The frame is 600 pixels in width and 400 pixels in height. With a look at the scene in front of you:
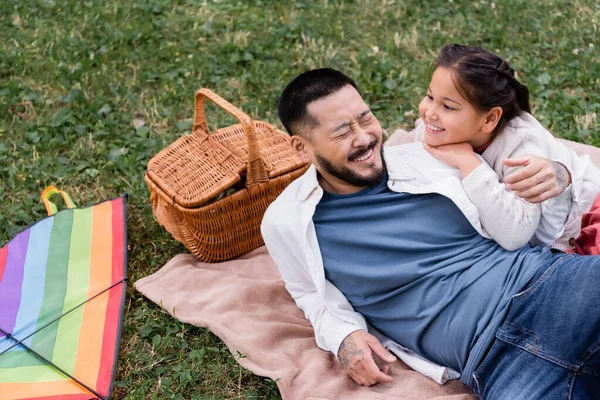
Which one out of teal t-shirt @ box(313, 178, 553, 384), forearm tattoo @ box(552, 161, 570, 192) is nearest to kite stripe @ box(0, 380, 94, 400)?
teal t-shirt @ box(313, 178, 553, 384)

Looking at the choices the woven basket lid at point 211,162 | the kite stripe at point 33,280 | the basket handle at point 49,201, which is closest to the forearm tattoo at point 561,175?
the woven basket lid at point 211,162

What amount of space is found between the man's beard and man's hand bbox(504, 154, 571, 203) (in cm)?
60


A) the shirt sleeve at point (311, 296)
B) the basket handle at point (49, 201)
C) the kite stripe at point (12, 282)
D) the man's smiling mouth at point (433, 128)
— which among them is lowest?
the kite stripe at point (12, 282)

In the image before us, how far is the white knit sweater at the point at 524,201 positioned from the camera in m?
3.29

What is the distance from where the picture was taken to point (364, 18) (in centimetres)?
690

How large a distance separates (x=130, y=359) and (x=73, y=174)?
1.88 meters

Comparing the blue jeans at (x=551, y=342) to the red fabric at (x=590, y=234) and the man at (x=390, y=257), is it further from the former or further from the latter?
the red fabric at (x=590, y=234)

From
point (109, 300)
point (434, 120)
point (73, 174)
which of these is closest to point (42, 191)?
point (73, 174)

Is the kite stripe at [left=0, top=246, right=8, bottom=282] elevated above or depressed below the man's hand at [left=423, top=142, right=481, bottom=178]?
below

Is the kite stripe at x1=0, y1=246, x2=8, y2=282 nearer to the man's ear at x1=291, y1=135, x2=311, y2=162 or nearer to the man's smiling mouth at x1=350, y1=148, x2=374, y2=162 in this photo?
the man's ear at x1=291, y1=135, x2=311, y2=162

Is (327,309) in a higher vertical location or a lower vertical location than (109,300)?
higher

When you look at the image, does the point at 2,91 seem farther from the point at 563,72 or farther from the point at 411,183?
the point at 563,72

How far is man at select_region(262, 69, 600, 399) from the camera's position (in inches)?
A: 124

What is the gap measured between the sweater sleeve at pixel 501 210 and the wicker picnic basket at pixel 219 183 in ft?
4.51
